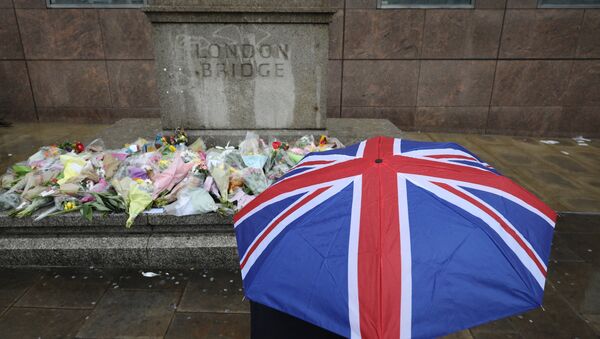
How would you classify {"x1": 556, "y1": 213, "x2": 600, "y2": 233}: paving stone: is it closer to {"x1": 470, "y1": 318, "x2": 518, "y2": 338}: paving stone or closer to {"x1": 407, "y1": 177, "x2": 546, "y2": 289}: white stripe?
{"x1": 470, "y1": 318, "x2": 518, "y2": 338}: paving stone

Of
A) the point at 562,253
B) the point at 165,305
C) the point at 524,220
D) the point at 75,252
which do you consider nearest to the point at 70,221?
the point at 75,252

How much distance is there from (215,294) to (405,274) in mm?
2288

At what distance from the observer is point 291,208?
4.81ft

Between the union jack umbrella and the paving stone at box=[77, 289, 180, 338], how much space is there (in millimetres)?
1740

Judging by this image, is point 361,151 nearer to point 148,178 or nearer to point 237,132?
point 148,178

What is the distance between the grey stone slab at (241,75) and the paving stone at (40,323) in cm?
243

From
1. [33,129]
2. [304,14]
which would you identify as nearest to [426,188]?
[304,14]

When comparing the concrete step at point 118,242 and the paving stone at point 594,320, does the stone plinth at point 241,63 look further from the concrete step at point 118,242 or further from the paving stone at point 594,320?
the paving stone at point 594,320

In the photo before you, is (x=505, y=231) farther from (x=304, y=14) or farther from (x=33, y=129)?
(x=33, y=129)

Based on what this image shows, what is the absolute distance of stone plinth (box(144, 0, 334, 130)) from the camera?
440 cm

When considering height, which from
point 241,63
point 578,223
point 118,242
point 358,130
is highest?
point 241,63

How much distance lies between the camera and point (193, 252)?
3.49m

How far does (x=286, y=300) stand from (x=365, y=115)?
6.88 meters

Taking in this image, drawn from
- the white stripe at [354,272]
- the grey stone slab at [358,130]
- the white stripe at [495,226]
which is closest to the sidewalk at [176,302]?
the white stripe at [495,226]
